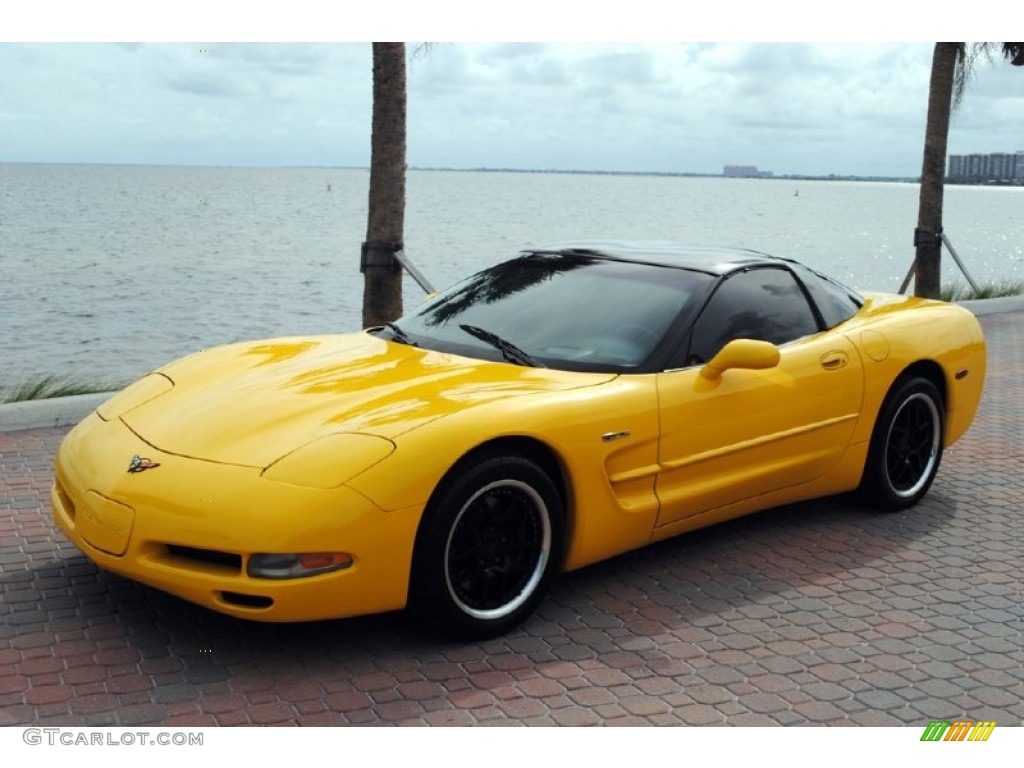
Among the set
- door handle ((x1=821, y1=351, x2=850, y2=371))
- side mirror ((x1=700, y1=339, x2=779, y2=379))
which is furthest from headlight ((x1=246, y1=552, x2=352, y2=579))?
door handle ((x1=821, y1=351, x2=850, y2=371))

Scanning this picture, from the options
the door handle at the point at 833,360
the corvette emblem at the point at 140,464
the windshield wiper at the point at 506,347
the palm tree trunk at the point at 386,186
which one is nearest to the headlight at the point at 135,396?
the corvette emblem at the point at 140,464

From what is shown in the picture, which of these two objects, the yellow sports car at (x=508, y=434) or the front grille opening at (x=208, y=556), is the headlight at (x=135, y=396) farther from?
the front grille opening at (x=208, y=556)

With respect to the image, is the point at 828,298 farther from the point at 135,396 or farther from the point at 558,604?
the point at 135,396

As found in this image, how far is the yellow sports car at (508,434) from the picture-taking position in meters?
3.96

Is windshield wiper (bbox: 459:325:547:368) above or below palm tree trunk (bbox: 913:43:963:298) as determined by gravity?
below

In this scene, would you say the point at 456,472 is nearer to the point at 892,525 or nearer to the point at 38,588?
the point at 38,588

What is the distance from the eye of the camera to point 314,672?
402cm

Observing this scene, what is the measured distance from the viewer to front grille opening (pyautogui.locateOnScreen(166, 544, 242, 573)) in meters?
3.92

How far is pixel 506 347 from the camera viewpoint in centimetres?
509

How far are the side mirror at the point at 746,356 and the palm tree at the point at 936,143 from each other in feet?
38.6

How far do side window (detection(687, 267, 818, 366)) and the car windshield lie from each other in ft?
0.43

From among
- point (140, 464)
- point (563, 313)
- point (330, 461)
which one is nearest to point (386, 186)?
point (563, 313)

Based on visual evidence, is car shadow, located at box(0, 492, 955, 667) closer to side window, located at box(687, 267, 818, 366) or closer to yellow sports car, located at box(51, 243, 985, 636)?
yellow sports car, located at box(51, 243, 985, 636)

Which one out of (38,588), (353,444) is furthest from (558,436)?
(38,588)
